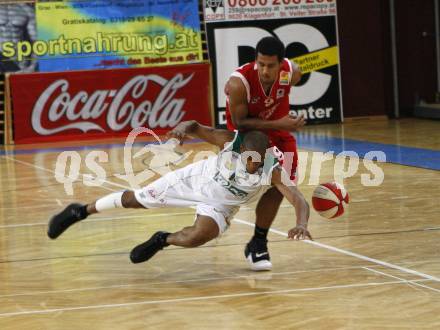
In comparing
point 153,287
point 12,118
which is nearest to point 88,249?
point 153,287

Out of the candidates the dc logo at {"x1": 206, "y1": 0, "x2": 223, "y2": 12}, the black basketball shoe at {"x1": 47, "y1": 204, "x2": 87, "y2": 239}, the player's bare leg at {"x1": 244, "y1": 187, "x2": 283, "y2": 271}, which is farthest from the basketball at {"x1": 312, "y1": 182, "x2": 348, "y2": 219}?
the dc logo at {"x1": 206, "y1": 0, "x2": 223, "y2": 12}

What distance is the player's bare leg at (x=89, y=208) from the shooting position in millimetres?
8289

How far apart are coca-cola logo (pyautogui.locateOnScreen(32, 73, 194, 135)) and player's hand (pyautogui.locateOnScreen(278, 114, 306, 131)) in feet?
42.2

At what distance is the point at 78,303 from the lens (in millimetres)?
7137

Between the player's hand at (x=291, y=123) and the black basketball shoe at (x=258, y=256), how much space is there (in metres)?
1.10

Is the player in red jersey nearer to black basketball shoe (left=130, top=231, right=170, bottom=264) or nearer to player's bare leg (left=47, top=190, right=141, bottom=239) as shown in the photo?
black basketball shoe (left=130, top=231, right=170, bottom=264)

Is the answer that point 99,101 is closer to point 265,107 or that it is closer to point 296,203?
point 265,107

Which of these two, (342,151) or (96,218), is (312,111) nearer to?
(342,151)

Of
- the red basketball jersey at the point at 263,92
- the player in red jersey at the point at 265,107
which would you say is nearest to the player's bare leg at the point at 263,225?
the player in red jersey at the point at 265,107

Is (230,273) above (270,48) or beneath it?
beneath

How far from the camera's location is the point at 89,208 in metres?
8.47

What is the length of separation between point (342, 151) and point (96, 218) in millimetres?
6573

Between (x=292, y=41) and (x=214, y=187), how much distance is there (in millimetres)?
13943

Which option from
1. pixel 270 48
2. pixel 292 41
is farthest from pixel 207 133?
pixel 292 41
